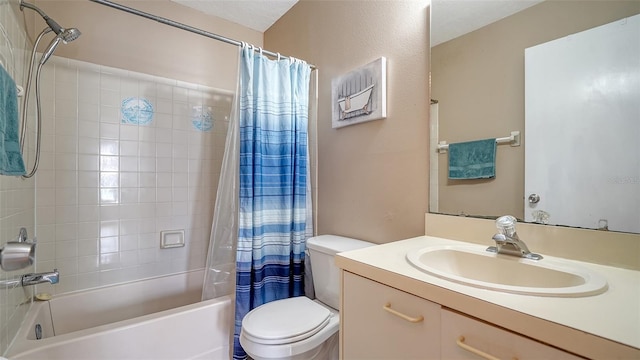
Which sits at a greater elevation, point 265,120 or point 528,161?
point 265,120

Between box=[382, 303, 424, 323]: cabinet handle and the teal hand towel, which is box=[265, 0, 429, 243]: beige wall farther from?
box=[382, 303, 424, 323]: cabinet handle

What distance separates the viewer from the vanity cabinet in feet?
1.76

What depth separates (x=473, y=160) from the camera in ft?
3.65

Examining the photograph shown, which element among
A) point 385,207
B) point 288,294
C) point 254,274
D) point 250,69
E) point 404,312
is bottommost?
point 288,294

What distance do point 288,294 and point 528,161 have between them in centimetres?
139

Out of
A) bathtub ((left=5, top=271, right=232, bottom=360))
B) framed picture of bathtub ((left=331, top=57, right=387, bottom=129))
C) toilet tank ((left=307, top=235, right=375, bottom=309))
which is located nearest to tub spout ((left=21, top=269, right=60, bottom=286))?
bathtub ((left=5, top=271, right=232, bottom=360))

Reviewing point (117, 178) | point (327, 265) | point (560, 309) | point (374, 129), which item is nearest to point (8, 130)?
point (117, 178)

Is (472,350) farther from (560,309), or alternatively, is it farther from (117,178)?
(117,178)

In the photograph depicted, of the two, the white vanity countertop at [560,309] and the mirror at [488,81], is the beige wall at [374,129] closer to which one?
the mirror at [488,81]

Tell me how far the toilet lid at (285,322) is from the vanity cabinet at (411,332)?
284 millimetres

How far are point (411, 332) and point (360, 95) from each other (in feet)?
3.94

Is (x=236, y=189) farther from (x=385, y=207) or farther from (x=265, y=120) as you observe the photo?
(x=385, y=207)

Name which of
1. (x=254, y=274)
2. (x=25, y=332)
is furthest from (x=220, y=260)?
(x=25, y=332)

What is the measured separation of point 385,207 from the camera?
1415 mm
